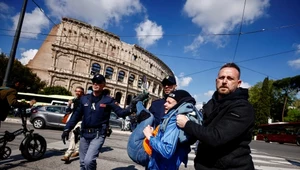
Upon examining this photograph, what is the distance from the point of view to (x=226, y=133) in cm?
158

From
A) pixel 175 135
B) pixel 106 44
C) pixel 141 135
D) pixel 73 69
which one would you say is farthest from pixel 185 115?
pixel 106 44

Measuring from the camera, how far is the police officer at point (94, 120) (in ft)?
10.4

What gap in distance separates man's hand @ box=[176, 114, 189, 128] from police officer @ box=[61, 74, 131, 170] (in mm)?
1496

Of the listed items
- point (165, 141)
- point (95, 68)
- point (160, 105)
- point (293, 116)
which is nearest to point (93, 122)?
point (160, 105)

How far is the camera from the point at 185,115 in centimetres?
191

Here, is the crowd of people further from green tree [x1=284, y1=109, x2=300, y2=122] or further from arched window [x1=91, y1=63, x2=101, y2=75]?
green tree [x1=284, y1=109, x2=300, y2=122]

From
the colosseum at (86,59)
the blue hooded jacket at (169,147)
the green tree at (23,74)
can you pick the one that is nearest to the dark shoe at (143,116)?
the blue hooded jacket at (169,147)

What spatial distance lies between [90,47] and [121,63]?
7.66 metres

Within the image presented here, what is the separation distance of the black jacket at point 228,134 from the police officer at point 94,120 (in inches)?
67.0

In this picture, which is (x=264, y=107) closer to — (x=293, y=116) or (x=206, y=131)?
(x=293, y=116)

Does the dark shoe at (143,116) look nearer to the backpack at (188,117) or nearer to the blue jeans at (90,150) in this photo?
the backpack at (188,117)

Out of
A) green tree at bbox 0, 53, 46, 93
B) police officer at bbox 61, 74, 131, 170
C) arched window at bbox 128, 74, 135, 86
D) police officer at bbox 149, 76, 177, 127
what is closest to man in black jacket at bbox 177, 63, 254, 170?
police officer at bbox 149, 76, 177, 127

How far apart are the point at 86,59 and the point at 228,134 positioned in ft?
140

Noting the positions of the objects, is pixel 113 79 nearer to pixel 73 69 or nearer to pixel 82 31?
pixel 73 69
